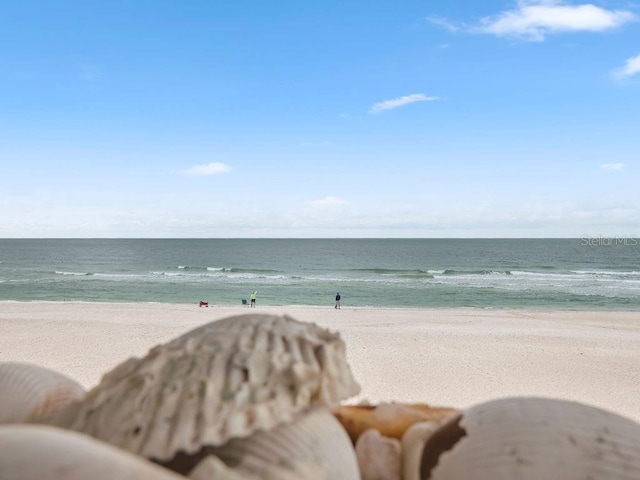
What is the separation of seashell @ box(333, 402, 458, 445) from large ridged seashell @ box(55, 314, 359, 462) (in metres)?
0.49

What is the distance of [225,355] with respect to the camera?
1.36 metres

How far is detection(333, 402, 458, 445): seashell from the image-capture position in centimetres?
189

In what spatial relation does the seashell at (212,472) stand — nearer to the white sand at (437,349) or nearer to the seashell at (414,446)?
the seashell at (414,446)

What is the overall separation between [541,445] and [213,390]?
32.1 inches

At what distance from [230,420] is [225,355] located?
209mm

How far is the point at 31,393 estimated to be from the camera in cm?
162

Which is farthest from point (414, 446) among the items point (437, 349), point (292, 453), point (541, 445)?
point (437, 349)

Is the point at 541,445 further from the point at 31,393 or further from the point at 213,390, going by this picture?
the point at 31,393

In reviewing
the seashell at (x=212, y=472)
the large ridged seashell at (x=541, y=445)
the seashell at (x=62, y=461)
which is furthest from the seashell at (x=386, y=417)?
the seashell at (x=62, y=461)

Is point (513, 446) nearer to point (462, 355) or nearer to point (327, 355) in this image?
point (327, 355)

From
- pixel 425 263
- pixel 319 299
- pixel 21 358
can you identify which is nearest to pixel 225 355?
pixel 21 358

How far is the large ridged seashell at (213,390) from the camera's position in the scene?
1.18m

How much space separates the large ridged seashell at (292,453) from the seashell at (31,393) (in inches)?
25.5

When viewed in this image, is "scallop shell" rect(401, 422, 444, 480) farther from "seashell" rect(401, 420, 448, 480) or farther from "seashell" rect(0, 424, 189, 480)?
"seashell" rect(0, 424, 189, 480)
